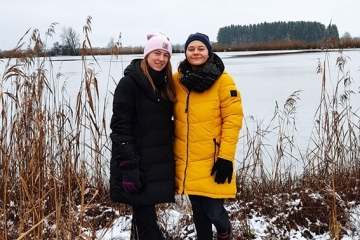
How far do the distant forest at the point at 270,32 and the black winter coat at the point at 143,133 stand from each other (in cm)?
4638

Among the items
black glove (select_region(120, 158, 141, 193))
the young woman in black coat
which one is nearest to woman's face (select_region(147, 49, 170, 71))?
the young woman in black coat

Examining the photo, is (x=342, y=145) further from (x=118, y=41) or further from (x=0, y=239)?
(x=0, y=239)

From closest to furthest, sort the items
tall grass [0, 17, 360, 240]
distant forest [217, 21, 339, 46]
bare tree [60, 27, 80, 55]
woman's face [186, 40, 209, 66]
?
woman's face [186, 40, 209, 66]
tall grass [0, 17, 360, 240]
bare tree [60, 27, 80, 55]
distant forest [217, 21, 339, 46]

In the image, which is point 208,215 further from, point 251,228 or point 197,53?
point 197,53

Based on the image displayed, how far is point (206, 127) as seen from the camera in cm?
213

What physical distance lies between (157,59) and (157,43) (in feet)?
0.30

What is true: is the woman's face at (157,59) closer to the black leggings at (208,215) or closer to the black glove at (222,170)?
the black glove at (222,170)

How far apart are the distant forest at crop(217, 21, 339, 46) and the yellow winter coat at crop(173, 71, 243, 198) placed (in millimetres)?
46231

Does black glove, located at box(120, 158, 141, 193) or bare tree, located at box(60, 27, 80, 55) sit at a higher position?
bare tree, located at box(60, 27, 80, 55)

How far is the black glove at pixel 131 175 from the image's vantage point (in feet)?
6.63

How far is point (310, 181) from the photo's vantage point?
3.21 metres

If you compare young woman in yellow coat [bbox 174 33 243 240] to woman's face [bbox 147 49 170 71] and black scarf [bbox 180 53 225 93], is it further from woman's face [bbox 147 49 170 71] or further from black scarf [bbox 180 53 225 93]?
woman's face [bbox 147 49 170 71]

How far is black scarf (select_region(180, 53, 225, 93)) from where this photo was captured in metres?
2.09

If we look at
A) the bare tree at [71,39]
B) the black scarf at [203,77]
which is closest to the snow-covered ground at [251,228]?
the black scarf at [203,77]
